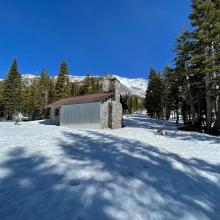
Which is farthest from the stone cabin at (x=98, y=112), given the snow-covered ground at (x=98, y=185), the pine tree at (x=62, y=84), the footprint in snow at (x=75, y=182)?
the footprint in snow at (x=75, y=182)

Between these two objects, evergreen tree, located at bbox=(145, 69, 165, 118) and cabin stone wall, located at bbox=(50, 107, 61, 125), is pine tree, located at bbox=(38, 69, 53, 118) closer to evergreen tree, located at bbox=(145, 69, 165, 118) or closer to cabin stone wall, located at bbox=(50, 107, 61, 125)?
cabin stone wall, located at bbox=(50, 107, 61, 125)

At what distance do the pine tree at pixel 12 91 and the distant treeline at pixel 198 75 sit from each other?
106 ft

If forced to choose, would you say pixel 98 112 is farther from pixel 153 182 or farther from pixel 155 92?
pixel 155 92

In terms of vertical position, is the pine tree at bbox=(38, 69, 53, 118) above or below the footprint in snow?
above

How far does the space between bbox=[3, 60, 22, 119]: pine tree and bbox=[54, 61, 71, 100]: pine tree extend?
943 cm

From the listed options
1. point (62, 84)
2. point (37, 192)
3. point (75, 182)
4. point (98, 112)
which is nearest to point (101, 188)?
point (75, 182)

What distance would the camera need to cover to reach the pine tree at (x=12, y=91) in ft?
167

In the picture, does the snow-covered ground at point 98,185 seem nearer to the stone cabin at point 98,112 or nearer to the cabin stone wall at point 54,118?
the stone cabin at point 98,112

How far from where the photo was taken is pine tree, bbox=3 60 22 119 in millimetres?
50875

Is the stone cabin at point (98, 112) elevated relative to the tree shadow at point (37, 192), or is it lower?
elevated

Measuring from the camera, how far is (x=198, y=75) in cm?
2816

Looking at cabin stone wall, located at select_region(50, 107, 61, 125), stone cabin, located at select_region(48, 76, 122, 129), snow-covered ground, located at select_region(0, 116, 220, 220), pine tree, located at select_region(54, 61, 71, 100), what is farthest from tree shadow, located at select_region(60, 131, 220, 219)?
pine tree, located at select_region(54, 61, 71, 100)

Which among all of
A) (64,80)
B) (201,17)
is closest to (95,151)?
(201,17)

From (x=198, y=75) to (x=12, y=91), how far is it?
134 ft
